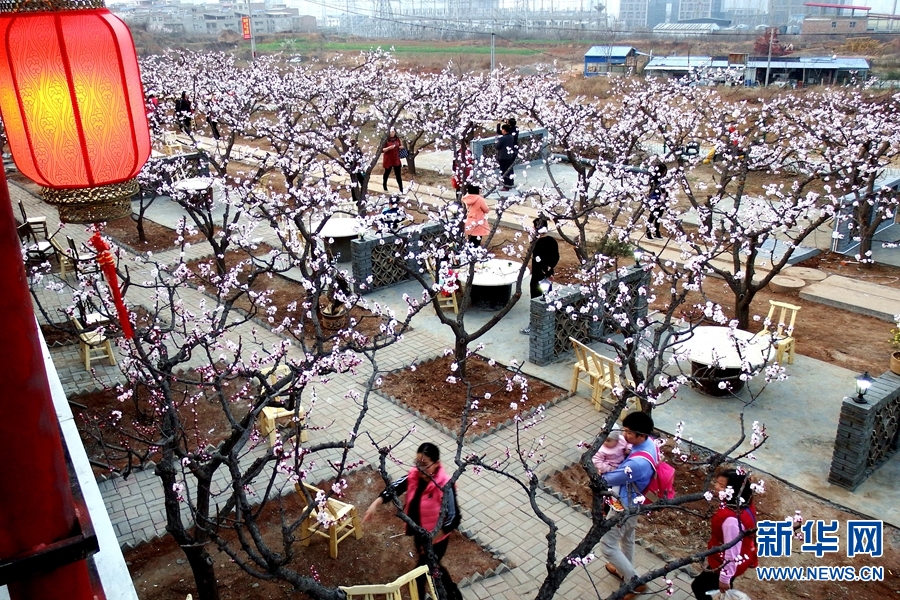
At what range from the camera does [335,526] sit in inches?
256

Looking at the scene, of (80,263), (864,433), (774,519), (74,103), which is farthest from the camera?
(80,263)

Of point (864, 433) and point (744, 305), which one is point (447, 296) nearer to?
point (744, 305)

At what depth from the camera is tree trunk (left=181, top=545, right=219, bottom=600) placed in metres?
5.02

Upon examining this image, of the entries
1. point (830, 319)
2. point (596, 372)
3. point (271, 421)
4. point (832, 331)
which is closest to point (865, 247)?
point (830, 319)

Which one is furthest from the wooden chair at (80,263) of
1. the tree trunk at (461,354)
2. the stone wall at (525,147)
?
the stone wall at (525,147)

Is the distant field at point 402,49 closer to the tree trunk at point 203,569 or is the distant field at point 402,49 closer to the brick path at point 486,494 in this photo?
the brick path at point 486,494

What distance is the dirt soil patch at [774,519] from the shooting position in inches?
245

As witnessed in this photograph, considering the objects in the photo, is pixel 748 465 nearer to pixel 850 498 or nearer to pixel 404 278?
pixel 850 498

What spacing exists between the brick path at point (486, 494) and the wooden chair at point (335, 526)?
3.76 ft

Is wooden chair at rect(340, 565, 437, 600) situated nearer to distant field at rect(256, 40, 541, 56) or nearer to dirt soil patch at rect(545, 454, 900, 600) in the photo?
dirt soil patch at rect(545, 454, 900, 600)

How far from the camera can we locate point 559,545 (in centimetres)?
678

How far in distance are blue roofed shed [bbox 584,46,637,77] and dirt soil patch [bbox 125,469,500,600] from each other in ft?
148

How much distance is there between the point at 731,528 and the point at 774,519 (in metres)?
2.51

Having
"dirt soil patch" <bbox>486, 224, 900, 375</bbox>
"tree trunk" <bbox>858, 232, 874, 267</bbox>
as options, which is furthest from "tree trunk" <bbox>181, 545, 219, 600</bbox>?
"tree trunk" <bbox>858, 232, 874, 267</bbox>
